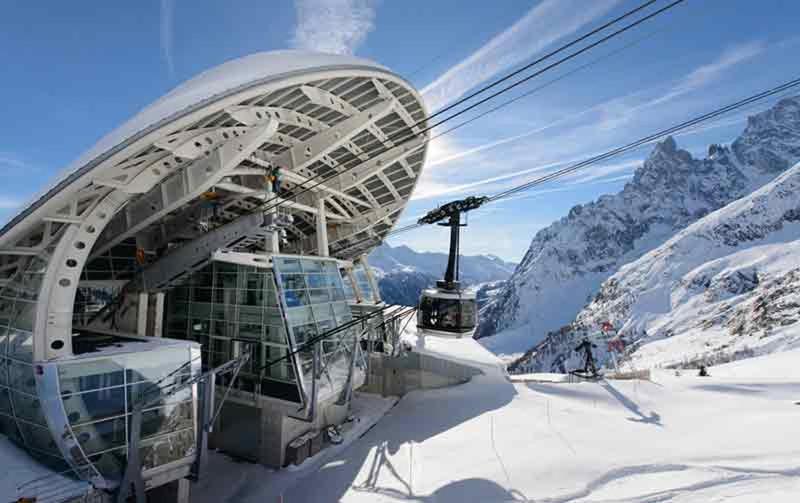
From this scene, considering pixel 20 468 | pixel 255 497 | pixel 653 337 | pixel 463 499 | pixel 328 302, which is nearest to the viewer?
pixel 20 468

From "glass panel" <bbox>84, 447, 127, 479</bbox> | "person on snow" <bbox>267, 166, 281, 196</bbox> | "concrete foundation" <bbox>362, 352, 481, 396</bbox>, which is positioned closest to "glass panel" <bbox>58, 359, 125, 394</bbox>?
"glass panel" <bbox>84, 447, 127, 479</bbox>

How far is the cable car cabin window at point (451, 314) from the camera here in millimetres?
11578

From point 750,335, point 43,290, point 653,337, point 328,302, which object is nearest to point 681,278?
point 653,337

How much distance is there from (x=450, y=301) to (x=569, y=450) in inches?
260

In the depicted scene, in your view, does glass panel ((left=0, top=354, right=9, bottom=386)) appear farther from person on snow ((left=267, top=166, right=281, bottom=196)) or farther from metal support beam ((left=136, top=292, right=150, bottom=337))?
person on snow ((left=267, top=166, right=281, bottom=196))

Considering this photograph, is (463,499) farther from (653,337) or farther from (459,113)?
(653,337)

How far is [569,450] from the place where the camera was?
12.5 metres

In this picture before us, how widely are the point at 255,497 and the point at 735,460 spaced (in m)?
15.4

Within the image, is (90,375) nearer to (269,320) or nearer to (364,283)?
(269,320)

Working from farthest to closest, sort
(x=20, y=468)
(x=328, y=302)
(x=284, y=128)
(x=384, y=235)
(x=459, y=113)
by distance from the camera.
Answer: (x=384, y=235) < (x=328, y=302) < (x=284, y=128) < (x=20, y=468) < (x=459, y=113)

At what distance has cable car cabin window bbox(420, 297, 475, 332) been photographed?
1158 centimetres

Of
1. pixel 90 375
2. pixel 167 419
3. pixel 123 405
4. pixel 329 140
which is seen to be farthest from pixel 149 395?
pixel 329 140

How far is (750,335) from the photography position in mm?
68000

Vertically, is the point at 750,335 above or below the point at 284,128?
below
